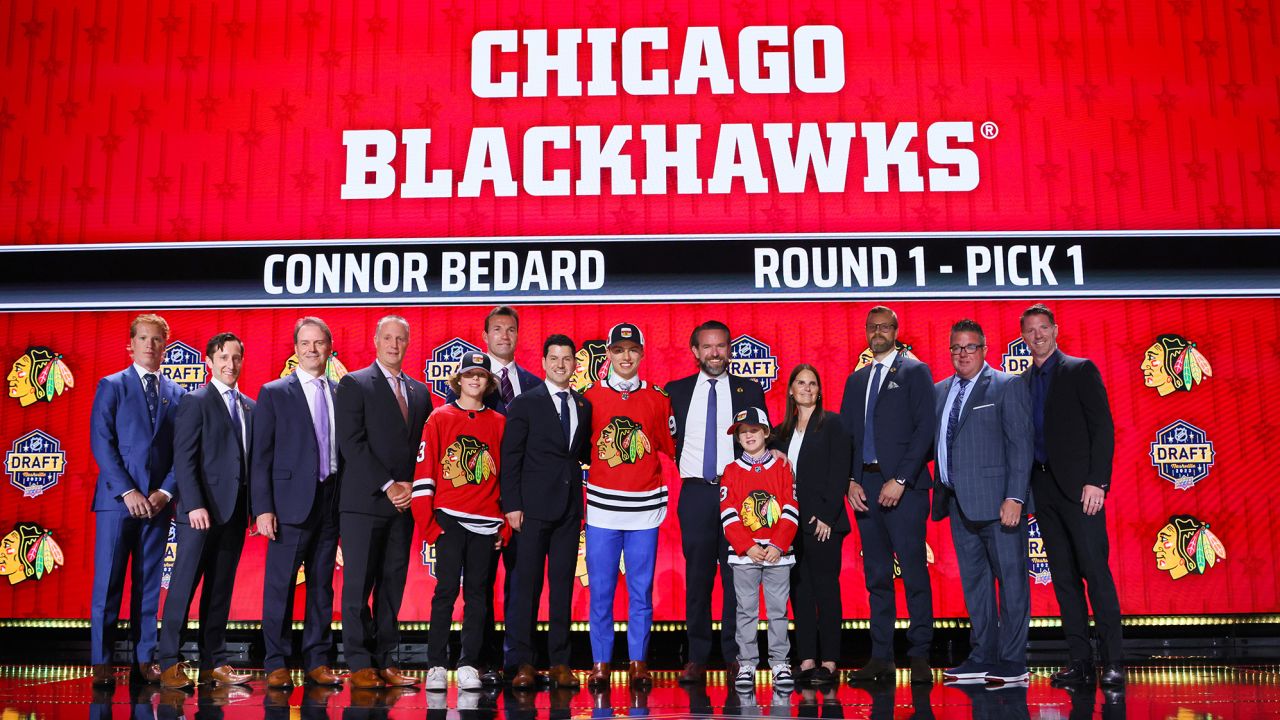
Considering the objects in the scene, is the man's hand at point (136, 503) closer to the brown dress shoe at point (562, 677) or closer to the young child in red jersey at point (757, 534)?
the brown dress shoe at point (562, 677)

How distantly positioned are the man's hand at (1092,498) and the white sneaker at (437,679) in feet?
9.08

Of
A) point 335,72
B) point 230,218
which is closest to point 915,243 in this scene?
point 335,72

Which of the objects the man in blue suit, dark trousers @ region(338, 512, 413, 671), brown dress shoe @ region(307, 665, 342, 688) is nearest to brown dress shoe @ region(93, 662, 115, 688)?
the man in blue suit

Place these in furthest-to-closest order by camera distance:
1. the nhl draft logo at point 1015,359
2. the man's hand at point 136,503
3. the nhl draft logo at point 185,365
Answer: the nhl draft logo at point 185,365
the nhl draft logo at point 1015,359
the man's hand at point 136,503

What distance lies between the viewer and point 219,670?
438 centimetres

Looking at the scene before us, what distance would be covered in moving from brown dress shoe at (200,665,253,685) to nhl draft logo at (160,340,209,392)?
1.97 m

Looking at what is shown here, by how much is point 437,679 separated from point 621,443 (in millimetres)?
1211

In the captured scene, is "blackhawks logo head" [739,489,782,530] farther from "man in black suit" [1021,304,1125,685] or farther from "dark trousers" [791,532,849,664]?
"man in black suit" [1021,304,1125,685]

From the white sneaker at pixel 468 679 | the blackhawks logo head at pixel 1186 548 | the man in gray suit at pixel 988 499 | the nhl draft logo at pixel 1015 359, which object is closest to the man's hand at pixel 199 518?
the white sneaker at pixel 468 679

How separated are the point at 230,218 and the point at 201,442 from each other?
1.97 metres

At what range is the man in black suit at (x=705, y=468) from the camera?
4.32 meters

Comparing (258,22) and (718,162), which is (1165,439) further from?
(258,22)

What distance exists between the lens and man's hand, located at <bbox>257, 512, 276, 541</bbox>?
4250 mm

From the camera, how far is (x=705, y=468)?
14.3 ft
